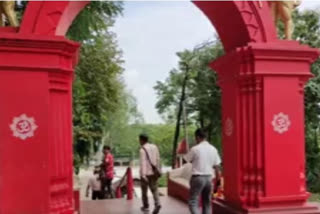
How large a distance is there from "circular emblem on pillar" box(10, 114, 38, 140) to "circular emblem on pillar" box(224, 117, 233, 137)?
2781 mm

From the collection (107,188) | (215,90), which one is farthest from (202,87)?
(107,188)

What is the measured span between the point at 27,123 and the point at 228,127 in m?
2.92

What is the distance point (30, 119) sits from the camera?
617 centimetres

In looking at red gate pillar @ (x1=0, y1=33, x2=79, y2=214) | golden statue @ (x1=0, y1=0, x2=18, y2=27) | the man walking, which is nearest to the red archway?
red gate pillar @ (x1=0, y1=33, x2=79, y2=214)

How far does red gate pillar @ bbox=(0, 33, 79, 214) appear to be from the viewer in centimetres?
611

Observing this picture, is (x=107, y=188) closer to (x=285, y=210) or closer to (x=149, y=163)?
(x=149, y=163)

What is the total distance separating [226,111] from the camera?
25.0 feet

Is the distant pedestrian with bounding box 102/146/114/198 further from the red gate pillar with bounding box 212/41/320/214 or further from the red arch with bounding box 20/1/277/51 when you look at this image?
the red gate pillar with bounding box 212/41/320/214

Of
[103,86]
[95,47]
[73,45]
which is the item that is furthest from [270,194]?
[103,86]

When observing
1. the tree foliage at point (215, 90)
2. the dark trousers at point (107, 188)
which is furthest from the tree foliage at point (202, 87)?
the dark trousers at point (107, 188)

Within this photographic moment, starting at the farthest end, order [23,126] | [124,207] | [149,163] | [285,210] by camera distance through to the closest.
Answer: [124,207] < [149,163] < [285,210] < [23,126]

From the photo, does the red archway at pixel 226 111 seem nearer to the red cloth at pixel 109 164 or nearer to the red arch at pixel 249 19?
the red arch at pixel 249 19

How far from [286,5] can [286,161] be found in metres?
2.21

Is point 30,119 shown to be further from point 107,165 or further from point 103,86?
point 103,86
